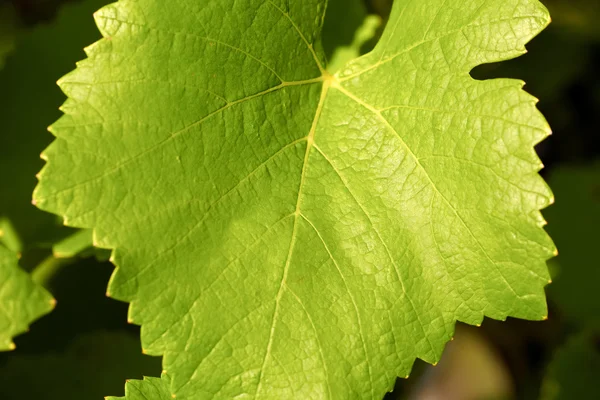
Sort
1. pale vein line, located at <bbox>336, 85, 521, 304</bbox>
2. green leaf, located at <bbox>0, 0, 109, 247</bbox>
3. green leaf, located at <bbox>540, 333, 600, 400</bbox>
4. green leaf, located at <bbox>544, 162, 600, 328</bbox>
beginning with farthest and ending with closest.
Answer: green leaf, located at <bbox>544, 162, 600, 328</bbox>, green leaf, located at <bbox>540, 333, 600, 400</bbox>, green leaf, located at <bbox>0, 0, 109, 247</bbox>, pale vein line, located at <bbox>336, 85, 521, 304</bbox>

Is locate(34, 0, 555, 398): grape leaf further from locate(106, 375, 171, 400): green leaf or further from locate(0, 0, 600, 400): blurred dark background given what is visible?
locate(0, 0, 600, 400): blurred dark background

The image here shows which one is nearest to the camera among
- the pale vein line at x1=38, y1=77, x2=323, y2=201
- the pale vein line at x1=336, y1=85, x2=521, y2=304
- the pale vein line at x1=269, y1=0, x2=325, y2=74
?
the pale vein line at x1=38, y1=77, x2=323, y2=201

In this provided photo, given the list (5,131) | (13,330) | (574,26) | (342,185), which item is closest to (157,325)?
(13,330)

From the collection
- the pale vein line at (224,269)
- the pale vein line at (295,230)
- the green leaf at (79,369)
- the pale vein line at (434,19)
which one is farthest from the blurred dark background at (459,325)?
the pale vein line at (224,269)

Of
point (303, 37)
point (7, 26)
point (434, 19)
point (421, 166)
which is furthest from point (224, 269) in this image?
point (7, 26)

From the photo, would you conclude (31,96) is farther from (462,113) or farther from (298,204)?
(462,113)

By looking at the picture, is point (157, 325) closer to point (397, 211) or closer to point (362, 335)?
point (362, 335)

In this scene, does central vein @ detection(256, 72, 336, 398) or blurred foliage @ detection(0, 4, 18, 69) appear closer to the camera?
central vein @ detection(256, 72, 336, 398)

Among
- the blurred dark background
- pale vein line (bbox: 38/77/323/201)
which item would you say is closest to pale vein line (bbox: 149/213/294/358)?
pale vein line (bbox: 38/77/323/201)

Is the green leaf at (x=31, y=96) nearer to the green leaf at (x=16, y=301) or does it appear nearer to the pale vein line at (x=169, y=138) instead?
the green leaf at (x=16, y=301)
